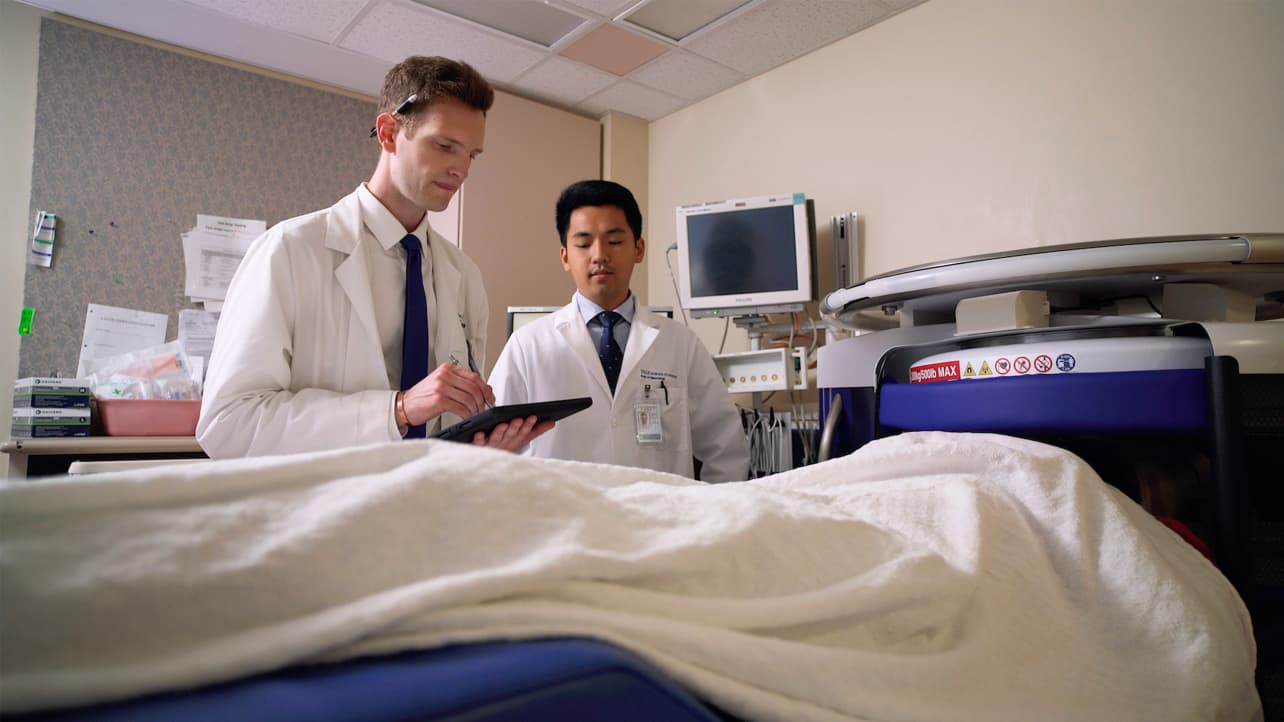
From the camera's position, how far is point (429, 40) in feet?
9.57

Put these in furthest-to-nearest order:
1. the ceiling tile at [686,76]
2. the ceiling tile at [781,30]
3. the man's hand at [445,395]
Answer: the ceiling tile at [686,76], the ceiling tile at [781,30], the man's hand at [445,395]

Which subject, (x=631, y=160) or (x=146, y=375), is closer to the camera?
(x=146, y=375)

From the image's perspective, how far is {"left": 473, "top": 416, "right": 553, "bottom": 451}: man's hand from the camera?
1.17m

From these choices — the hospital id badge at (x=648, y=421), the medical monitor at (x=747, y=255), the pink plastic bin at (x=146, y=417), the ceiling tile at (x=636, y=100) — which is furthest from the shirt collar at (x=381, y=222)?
the ceiling tile at (x=636, y=100)

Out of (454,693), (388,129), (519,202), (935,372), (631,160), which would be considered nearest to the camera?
(454,693)

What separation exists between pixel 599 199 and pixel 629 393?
1.81 ft

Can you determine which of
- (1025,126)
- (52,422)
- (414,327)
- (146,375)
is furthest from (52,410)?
(1025,126)

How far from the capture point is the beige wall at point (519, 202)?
3336 mm

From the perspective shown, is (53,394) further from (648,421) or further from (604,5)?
(604,5)

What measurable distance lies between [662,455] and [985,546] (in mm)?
1432

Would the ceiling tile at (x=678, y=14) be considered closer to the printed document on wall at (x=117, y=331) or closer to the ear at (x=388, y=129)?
the ear at (x=388, y=129)

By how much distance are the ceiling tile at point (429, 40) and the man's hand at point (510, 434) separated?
2137 mm

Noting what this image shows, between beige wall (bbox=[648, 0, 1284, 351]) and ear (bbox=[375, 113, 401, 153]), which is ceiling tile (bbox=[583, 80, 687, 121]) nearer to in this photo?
beige wall (bbox=[648, 0, 1284, 351])

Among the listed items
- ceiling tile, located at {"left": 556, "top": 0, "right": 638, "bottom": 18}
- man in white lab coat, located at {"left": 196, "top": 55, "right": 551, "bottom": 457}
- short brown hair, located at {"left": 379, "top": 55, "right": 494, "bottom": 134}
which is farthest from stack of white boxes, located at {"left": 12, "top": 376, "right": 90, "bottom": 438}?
ceiling tile, located at {"left": 556, "top": 0, "right": 638, "bottom": 18}
